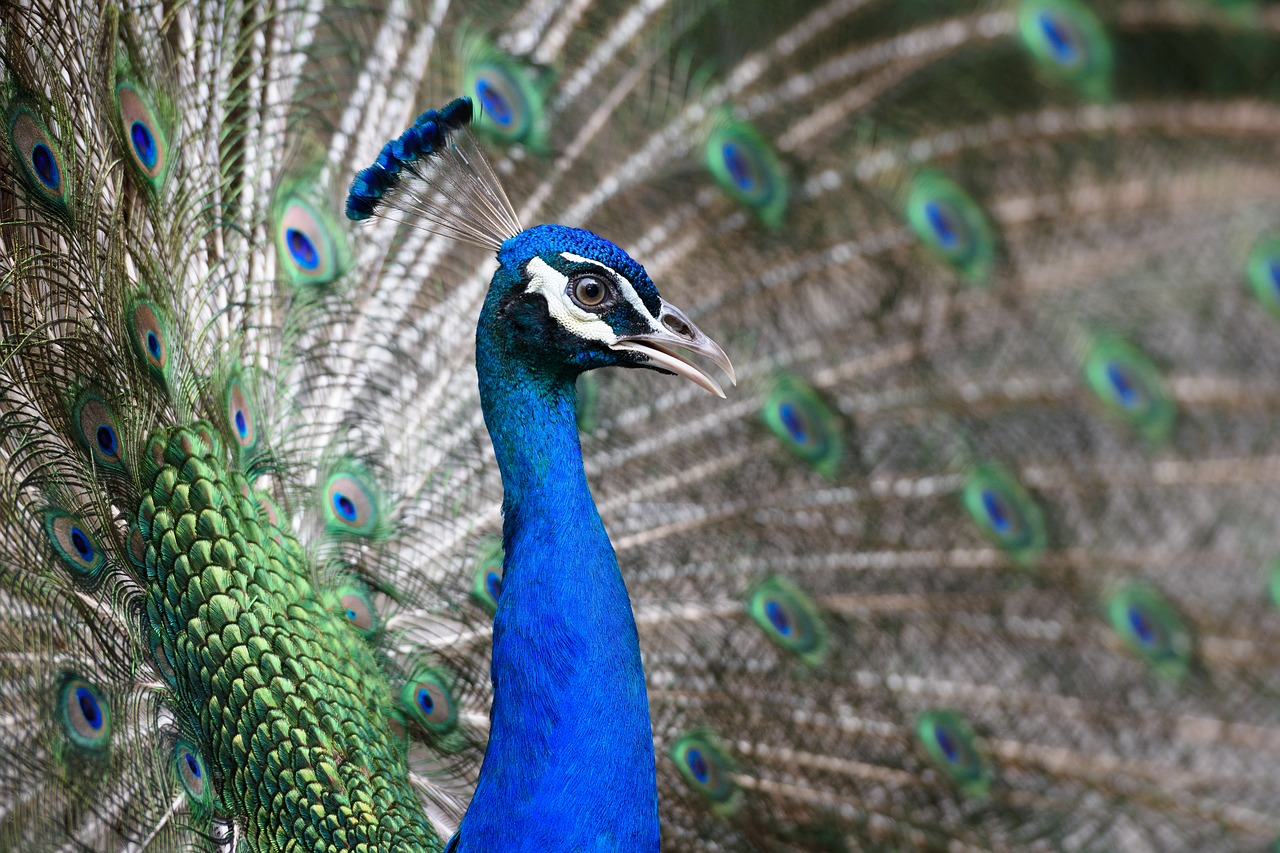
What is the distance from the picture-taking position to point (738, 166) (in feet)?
5.51

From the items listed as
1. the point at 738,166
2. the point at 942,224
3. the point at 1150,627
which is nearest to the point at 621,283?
the point at 738,166

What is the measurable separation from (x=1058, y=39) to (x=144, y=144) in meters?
1.07

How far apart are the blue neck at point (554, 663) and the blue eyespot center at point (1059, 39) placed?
819 millimetres

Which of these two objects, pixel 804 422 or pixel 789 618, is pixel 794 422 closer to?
pixel 804 422

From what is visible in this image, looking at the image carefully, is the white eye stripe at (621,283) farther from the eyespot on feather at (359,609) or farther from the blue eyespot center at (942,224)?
the blue eyespot center at (942,224)

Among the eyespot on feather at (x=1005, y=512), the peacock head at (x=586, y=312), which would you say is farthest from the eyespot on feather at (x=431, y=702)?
the eyespot on feather at (x=1005, y=512)

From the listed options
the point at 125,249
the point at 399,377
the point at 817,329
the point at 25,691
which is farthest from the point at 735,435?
the point at 25,691

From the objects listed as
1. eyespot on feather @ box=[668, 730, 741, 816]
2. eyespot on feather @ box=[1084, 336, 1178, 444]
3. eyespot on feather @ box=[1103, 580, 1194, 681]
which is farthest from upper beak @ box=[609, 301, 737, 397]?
eyespot on feather @ box=[1103, 580, 1194, 681]

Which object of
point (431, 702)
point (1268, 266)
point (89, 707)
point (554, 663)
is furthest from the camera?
point (1268, 266)

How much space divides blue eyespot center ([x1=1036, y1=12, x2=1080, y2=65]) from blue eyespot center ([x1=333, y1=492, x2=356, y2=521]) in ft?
3.32

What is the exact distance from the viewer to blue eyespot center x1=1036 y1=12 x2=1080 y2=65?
1.53 metres

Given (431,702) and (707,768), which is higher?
(707,768)

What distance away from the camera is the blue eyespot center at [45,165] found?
4.12 ft

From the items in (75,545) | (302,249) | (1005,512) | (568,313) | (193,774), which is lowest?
(193,774)
